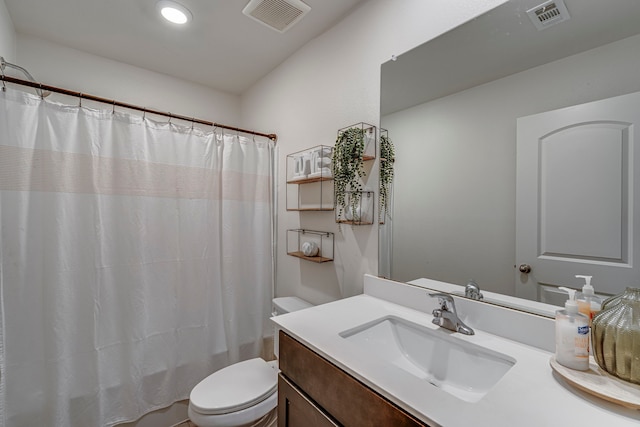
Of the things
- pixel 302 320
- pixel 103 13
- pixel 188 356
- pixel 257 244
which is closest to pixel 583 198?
pixel 302 320

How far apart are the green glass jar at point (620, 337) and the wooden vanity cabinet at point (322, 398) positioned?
49 centimetres

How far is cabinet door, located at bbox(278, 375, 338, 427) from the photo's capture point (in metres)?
0.84

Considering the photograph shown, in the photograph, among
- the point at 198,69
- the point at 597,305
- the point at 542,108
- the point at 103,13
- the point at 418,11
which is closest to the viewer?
the point at 597,305

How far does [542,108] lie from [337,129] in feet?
3.18

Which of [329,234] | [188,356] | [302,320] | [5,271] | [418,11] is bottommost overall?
[188,356]

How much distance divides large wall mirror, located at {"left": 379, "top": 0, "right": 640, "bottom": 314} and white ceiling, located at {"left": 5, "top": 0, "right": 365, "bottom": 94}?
2.48ft

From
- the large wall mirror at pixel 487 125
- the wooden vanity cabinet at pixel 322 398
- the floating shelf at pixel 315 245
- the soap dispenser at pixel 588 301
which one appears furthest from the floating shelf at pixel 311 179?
the soap dispenser at pixel 588 301

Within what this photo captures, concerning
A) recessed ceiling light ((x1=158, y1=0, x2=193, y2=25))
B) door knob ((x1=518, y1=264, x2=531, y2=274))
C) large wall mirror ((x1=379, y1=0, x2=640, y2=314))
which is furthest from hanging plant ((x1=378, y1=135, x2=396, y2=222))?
recessed ceiling light ((x1=158, y1=0, x2=193, y2=25))

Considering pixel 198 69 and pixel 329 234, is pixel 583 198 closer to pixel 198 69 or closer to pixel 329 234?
pixel 329 234

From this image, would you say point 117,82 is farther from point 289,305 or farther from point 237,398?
point 237,398

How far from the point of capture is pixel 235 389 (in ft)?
4.42

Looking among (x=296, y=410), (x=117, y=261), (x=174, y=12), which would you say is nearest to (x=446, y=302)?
(x=296, y=410)

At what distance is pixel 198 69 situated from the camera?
2254 millimetres

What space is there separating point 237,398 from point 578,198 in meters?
1.55
